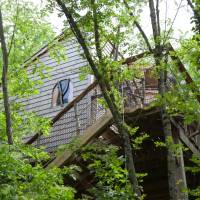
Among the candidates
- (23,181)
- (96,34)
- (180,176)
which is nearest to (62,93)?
(180,176)

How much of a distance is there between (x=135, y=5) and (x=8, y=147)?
14.6 ft

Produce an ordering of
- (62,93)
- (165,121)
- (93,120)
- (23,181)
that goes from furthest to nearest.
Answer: (62,93)
(93,120)
(165,121)
(23,181)

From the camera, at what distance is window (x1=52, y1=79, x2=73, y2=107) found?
14.8 meters

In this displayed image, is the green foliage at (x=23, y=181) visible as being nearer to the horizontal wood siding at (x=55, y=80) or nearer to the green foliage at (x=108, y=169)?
the green foliage at (x=108, y=169)

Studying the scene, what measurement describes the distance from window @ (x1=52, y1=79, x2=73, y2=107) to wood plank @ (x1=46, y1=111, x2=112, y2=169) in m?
5.89

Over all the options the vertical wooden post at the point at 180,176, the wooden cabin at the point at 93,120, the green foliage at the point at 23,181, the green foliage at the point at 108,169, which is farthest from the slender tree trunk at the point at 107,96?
the vertical wooden post at the point at 180,176

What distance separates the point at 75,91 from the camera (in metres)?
14.5

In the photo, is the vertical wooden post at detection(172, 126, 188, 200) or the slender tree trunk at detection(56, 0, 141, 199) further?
the vertical wooden post at detection(172, 126, 188, 200)

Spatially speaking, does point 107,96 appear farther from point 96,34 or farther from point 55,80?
point 55,80

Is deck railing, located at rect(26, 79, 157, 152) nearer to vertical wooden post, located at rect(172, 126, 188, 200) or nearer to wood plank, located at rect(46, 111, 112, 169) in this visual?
wood plank, located at rect(46, 111, 112, 169)

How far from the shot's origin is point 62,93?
15016mm

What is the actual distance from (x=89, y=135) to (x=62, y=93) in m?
6.43

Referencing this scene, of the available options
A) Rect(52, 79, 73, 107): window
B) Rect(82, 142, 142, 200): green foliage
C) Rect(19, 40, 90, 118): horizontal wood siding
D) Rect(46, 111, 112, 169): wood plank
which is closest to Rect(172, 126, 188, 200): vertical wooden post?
Rect(82, 142, 142, 200): green foliage

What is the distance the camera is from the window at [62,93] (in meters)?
14.8
